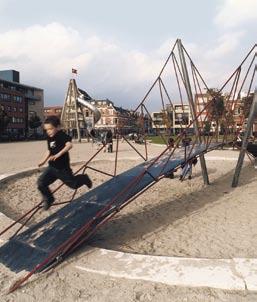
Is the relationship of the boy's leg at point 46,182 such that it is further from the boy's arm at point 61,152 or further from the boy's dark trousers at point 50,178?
the boy's arm at point 61,152

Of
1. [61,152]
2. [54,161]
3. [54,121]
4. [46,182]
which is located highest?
[54,121]

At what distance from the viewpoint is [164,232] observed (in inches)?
246

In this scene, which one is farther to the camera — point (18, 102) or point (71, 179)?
point (18, 102)

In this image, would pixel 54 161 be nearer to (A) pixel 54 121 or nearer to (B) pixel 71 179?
(B) pixel 71 179

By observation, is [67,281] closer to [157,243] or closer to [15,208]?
[157,243]

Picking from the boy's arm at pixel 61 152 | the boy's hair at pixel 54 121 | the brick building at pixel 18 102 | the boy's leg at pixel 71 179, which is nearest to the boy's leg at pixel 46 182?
the boy's leg at pixel 71 179

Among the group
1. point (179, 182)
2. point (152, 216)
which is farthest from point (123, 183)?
point (179, 182)

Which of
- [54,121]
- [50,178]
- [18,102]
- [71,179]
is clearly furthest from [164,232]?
[18,102]

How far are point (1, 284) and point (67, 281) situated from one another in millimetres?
708

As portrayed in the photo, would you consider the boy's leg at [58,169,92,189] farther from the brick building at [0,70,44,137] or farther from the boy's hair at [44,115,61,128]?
the brick building at [0,70,44,137]

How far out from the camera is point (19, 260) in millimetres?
4922

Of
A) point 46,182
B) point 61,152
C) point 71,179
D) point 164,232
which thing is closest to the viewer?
point 61,152

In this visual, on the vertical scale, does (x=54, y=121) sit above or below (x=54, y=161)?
above

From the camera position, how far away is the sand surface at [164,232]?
4.05 m
